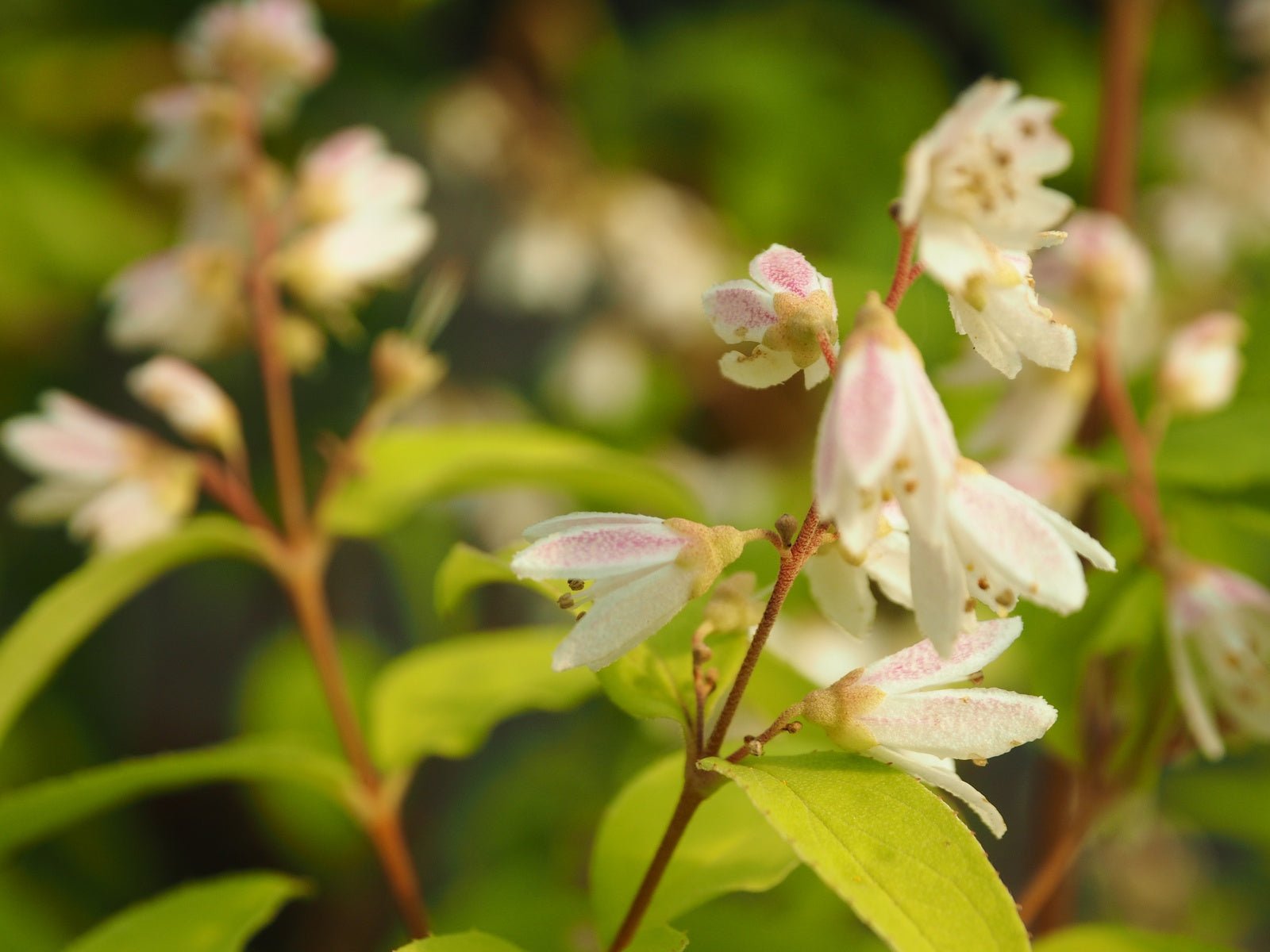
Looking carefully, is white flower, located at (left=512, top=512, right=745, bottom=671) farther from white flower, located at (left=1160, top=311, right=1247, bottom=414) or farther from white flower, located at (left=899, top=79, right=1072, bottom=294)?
white flower, located at (left=1160, top=311, right=1247, bottom=414)

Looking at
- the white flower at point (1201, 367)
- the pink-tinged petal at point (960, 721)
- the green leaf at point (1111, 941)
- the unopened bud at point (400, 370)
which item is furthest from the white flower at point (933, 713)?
the unopened bud at point (400, 370)

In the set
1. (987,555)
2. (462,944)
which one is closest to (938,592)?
(987,555)

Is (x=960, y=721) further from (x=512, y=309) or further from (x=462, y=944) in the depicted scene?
(x=512, y=309)

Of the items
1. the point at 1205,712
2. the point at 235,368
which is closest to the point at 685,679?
the point at 1205,712

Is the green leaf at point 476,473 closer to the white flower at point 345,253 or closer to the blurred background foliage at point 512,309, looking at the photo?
the white flower at point 345,253

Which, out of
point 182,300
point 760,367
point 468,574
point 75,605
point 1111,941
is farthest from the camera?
point 182,300

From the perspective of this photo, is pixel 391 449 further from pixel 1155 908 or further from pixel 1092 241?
pixel 1155 908
